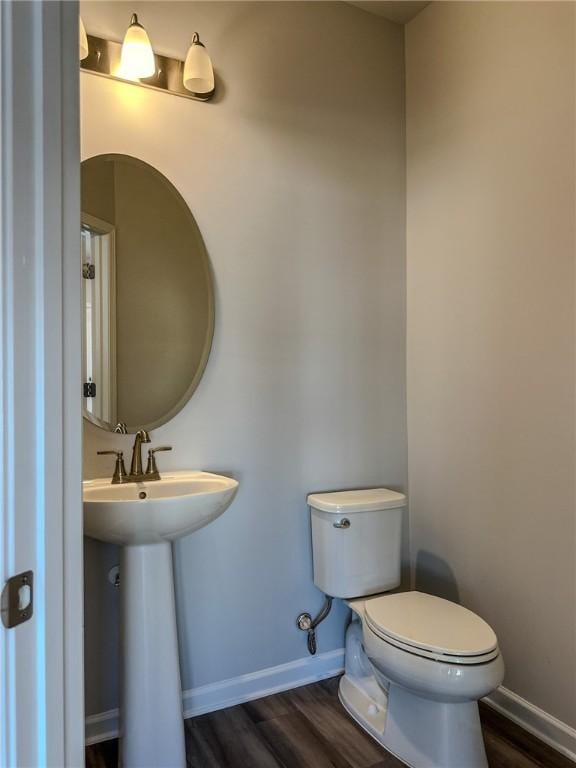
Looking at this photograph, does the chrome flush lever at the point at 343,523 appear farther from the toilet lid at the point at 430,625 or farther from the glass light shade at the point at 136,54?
the glass light shade at the point at 136,54

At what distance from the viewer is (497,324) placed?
1938mm

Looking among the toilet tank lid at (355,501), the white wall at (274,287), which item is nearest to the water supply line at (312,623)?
the white wall at (274,287)

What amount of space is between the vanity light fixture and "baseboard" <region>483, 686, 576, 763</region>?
234 centimetres

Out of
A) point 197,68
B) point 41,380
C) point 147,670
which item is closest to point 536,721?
point 147,670

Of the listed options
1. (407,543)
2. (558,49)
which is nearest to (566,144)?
(558,49)

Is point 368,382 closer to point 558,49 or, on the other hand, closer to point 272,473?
point 272,473

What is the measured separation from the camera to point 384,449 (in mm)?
2322

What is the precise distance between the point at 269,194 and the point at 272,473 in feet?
3.47

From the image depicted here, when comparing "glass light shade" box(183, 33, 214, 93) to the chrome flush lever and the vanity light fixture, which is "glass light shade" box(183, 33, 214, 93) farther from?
the chrome flush lever

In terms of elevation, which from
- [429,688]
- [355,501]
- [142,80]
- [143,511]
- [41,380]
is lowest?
[429,688]

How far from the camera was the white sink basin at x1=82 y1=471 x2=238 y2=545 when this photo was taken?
141 centimetres

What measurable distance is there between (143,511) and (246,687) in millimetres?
992

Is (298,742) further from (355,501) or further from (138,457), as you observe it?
(138,457)

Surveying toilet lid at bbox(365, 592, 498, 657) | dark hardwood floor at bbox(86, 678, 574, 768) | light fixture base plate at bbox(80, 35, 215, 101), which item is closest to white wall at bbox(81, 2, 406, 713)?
light fixture base plate at bbox(80, 35, 215, 101)
